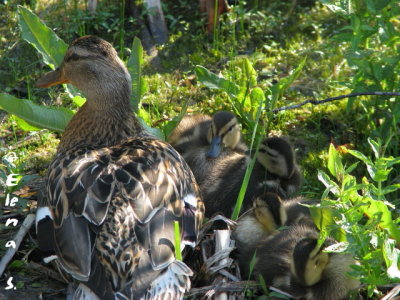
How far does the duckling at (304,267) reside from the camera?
3.50 meters

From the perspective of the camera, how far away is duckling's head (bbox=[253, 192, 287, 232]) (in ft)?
13.0

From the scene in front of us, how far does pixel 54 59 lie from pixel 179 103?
1.09 meters

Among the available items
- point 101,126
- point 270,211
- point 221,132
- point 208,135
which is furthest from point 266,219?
point 101,126

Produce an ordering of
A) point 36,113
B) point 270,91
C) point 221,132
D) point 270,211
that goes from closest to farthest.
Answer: point 270,211
point 221,132
point 36,113
point 270,91

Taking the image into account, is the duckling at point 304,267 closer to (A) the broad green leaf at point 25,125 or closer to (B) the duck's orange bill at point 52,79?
(B) the duck's orange bill at point 52,79

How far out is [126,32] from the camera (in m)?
6.46

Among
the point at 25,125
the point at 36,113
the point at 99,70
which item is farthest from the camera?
the point at 25,125

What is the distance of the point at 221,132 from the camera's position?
184 inches

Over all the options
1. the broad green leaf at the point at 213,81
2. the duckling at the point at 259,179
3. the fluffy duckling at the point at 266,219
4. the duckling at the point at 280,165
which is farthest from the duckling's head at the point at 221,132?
the fluffy duckling at the point at 266,219

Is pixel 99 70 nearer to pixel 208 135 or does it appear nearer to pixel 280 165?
pixel 208 135

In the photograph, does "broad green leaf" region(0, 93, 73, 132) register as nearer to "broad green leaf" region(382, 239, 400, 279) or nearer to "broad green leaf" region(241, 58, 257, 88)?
"broad green leaf" region(241, 58, 257, 88)

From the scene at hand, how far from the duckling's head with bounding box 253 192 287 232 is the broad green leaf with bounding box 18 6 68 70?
1.94 metres

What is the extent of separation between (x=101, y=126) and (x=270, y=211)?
1.16 meters

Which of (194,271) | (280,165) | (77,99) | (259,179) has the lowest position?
(194,271)
